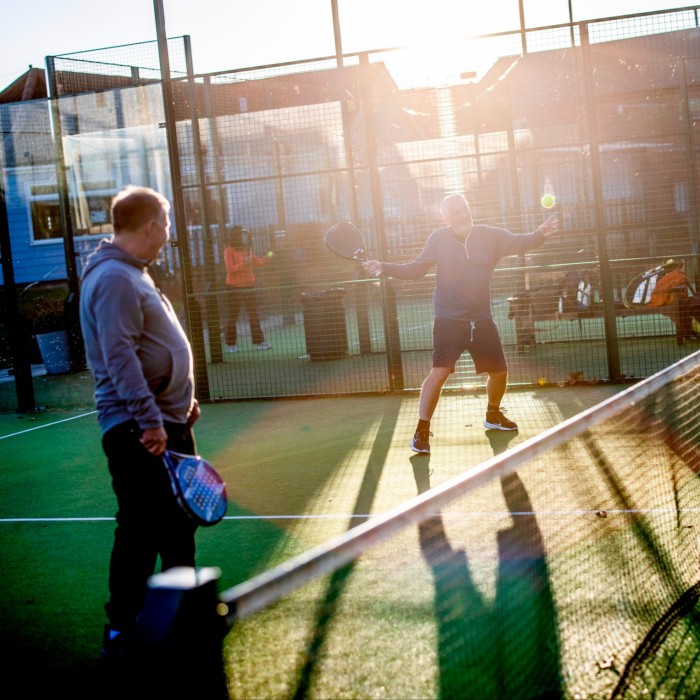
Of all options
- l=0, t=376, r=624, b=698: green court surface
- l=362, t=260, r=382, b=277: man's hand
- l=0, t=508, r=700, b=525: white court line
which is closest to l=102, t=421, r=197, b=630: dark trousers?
l=0, t=376, r=624, b=698: green court surface

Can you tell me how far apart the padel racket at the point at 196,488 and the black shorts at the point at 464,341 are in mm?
4006

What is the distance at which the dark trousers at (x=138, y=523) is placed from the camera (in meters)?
3.68

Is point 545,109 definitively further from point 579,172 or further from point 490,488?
point 490,488

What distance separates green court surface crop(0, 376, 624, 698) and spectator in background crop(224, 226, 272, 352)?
1.93 meters

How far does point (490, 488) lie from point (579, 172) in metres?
7.18

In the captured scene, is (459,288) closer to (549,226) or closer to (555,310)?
(549,226)

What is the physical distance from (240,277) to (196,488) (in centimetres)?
912

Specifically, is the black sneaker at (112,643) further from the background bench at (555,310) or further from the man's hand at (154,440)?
the background bench at (555,310)

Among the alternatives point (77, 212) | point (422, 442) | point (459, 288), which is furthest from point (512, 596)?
point (77, 212)

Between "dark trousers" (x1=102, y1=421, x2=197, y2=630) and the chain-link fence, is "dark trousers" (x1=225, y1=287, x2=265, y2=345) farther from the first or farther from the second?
"dark trousers" (x1=102, y1=421, x2=197, y2=630)

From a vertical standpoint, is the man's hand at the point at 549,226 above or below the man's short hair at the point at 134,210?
below

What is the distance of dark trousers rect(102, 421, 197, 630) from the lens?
3680 mm

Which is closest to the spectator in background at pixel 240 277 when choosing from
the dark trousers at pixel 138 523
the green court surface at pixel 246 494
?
the green court surface at pixel 246 494

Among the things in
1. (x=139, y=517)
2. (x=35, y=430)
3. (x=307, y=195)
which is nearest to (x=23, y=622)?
(x=139, y=517)
